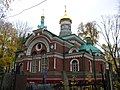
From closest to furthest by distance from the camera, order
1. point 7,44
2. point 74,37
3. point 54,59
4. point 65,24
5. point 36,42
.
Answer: point 54,59 < point 7,44 < point 36,42 < point 74,37 < point 65,24

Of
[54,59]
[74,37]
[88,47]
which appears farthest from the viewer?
[74,37]

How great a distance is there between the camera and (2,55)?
24500 mm

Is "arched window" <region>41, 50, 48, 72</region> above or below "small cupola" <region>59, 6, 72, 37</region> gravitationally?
below

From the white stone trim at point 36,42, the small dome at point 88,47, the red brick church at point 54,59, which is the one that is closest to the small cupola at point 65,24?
the small dome at point 88,47

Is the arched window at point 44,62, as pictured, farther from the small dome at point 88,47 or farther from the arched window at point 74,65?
the small dome at point 88,47

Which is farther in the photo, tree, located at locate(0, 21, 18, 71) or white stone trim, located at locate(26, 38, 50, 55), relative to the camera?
white stone trim, located at locate(26, 38, 50, 55)

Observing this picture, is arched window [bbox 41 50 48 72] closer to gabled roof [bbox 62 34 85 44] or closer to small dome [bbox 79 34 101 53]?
small dome [bbox 79 34 101 53]

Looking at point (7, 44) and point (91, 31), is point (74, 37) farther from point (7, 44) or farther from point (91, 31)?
point (7, 44)

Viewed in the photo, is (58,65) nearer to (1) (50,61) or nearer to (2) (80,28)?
(1) (50,61)

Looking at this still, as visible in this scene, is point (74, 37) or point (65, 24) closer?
point (74, 37)

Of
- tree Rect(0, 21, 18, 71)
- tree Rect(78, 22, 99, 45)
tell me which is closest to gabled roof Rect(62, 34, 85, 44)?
tree Rect(78, 22, 99, 45)

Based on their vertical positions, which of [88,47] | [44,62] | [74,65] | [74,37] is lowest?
[74,65]

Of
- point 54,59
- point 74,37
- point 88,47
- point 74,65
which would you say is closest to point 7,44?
point 54,59

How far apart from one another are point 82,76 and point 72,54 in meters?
3.53
